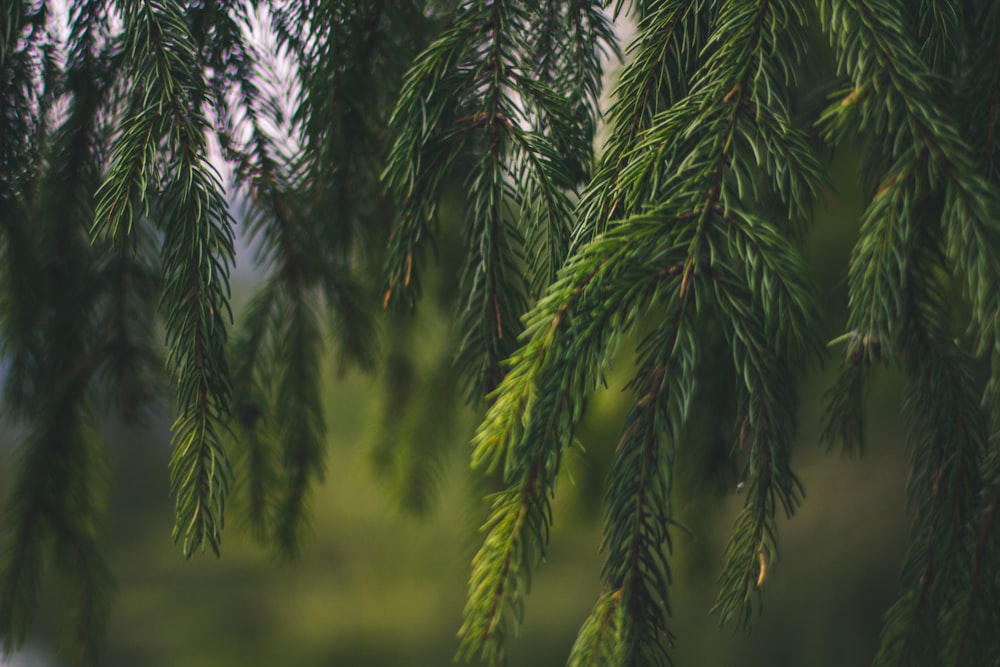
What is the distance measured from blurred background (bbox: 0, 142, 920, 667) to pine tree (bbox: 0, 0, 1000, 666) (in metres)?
0.18

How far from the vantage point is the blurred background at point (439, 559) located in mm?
1129

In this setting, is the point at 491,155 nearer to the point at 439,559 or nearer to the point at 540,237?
the point at 540,237

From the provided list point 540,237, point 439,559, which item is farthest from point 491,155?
point 439,559

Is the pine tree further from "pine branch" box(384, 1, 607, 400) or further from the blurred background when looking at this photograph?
the blurred background

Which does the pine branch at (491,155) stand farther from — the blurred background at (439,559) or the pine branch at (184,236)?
→ the blurred background at (439,559)

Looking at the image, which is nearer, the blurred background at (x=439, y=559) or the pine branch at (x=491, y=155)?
the pine branch at (x=491, y=155)

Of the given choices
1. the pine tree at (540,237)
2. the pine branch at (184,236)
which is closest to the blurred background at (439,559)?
the pine tree at (540,237)

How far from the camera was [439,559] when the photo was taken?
3264mm

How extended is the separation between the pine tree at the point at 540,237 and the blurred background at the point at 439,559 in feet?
0.60

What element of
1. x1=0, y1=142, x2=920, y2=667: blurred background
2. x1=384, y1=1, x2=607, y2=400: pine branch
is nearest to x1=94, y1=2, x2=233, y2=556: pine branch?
x1=384, y1=1, x2=607, y2=400: pine branch

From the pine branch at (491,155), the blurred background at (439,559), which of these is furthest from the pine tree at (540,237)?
the blurred background at (439,559)

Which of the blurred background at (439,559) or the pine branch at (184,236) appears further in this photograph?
the blurred background at (439,559)

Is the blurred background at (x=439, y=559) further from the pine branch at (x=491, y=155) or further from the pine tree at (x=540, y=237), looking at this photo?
the pine branch at (x=491, y=155)

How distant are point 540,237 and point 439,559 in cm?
291
